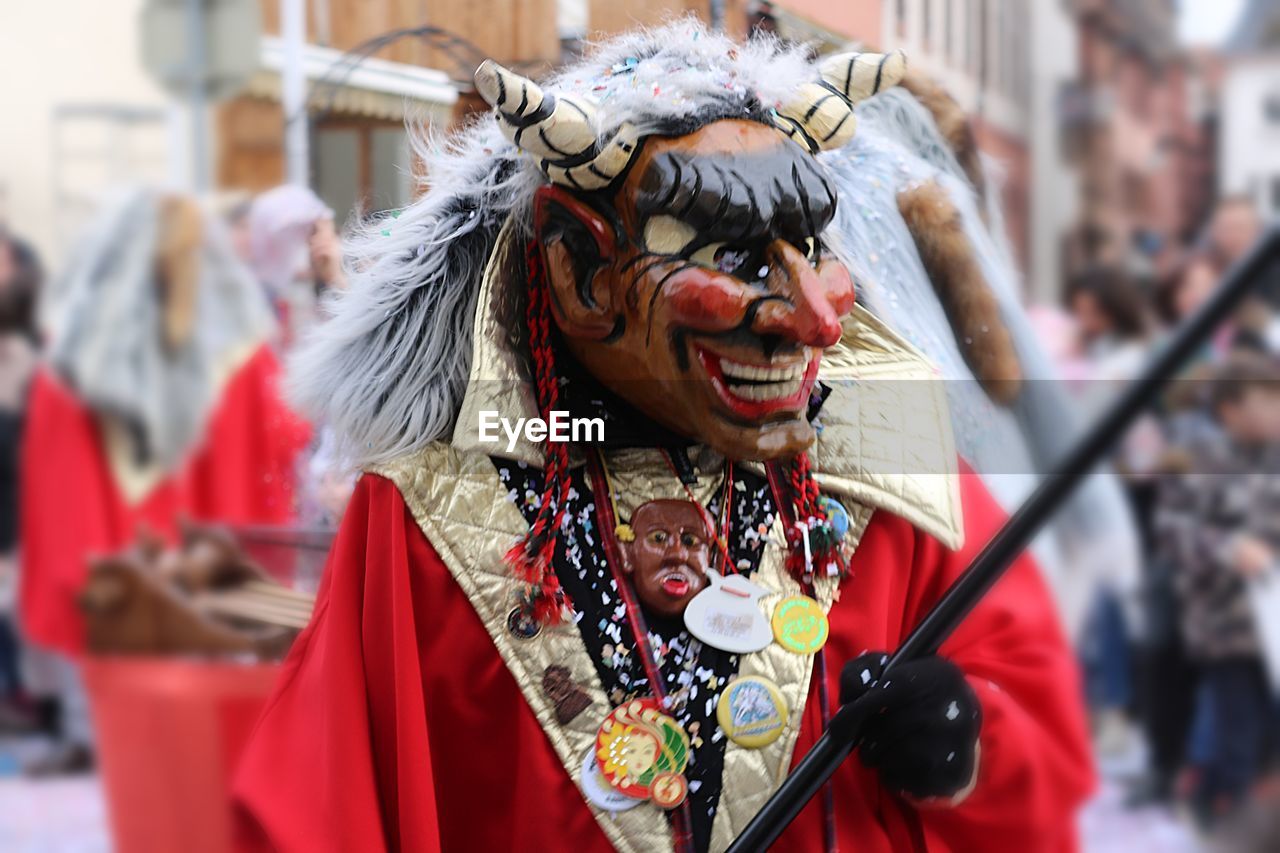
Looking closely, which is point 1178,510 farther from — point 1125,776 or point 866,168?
point 866,168

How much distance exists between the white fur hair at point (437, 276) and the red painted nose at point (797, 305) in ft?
0.64

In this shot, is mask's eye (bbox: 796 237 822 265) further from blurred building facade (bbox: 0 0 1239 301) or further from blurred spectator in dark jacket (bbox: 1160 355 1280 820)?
blurred spectator in dark jacket (bbox: 1160 355 1280 820)

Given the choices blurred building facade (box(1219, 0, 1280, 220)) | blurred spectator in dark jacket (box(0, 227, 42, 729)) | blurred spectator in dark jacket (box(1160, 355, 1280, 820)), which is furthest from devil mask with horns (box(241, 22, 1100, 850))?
blurred spectator in dark jacket (box(0, 227, 42, 729))

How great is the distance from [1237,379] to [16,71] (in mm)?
2633

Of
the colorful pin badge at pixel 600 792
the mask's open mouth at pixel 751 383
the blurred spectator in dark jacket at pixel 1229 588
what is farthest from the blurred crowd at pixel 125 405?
the blurred spectator in dark jacket at pixel 1229 588

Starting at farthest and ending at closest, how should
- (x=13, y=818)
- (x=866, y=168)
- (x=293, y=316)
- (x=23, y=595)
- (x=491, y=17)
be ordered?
1. (x=13, y=818)
2. (x=23, y=595)
3. (x=293, y=316)
4. (x=491, y=17)
5. (x=866, y=168)

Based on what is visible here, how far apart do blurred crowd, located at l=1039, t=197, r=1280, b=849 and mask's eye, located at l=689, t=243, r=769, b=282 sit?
56 cm

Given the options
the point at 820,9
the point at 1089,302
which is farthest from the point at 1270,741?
the point at 820,9

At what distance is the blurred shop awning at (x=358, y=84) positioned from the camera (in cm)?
242

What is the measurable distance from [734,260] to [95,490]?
2.28 metres

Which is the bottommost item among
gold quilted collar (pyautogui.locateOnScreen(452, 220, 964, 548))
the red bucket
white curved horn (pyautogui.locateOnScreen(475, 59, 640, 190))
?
the red bucket

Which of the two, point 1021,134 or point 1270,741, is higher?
point 1021,134

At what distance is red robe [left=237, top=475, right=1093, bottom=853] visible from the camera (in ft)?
5.00

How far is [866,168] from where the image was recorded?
80.0 inches
